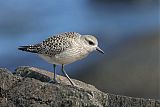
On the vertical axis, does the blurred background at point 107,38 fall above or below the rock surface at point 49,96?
above

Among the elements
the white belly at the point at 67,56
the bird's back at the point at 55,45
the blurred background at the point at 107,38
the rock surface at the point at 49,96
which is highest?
the blurred background at the point at 107,38

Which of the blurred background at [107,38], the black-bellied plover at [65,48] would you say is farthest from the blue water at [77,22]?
the black-bellied plover at [65,48]

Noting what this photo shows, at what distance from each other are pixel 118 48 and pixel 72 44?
10850 mm

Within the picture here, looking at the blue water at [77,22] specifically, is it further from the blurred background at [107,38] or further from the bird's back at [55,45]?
the bird's back at [55,45]

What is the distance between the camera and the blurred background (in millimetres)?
18047

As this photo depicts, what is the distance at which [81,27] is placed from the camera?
29141 millimetres

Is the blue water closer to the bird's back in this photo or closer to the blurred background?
the blurred background

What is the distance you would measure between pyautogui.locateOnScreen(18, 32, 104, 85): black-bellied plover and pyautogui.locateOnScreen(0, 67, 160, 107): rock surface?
2097mm

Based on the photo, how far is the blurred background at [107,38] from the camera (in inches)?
711

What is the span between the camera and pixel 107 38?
1030 inches

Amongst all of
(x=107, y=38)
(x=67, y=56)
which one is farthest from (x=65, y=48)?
(x=107, y=38)

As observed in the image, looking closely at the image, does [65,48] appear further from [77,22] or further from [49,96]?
[77,22]

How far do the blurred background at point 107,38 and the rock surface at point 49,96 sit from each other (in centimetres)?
856

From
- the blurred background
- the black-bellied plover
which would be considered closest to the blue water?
the blurred background
